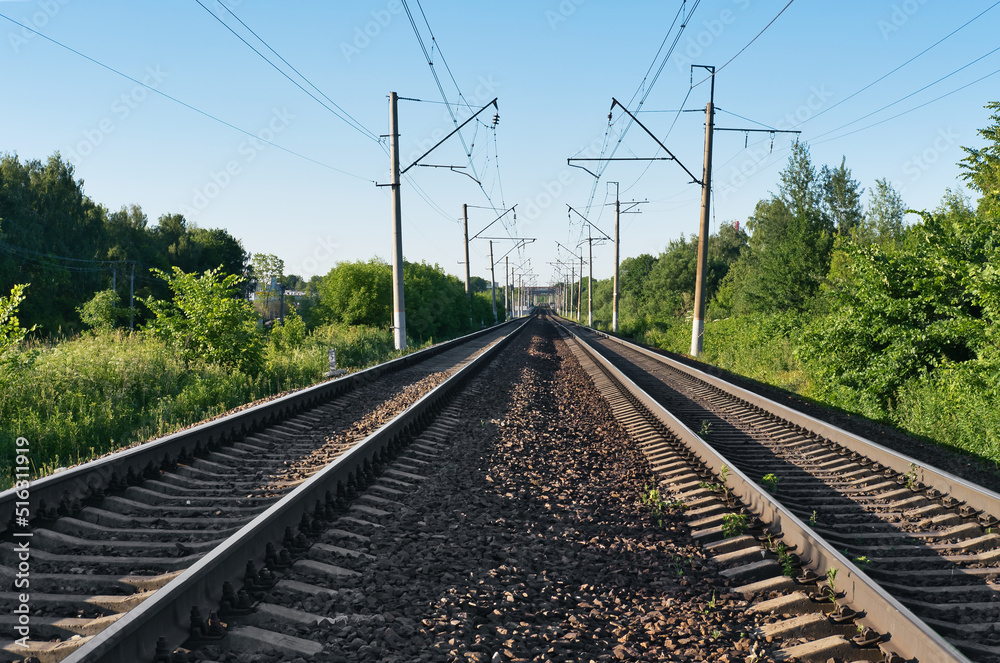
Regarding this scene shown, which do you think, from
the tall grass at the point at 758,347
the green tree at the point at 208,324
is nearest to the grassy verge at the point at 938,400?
the tall grass at the point at 758,347

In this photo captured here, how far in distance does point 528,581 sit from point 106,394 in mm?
8380

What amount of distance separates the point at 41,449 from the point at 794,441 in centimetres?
935

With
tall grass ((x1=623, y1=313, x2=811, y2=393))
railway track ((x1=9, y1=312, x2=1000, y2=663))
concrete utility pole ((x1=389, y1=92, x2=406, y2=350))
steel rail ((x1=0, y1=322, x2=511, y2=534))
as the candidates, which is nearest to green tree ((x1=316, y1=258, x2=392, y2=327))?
concrete utility pole ((x1=389, y1=92, x2=406, y2=350))

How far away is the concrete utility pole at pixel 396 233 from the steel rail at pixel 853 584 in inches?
624

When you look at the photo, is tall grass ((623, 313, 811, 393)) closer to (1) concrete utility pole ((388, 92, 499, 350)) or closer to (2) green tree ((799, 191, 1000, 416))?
(2) green tree ((799, 191, 1000, 416))

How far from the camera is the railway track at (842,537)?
10.5ft

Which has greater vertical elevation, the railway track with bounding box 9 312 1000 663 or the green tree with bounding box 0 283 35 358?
the green tree with bounding box 0 283 35 358

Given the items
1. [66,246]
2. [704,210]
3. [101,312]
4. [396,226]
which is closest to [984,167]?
[704,210]

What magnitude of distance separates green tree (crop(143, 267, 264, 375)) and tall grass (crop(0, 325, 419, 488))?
31 cm

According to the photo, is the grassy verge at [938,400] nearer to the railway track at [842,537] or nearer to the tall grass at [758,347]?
the tall grass at [758,347]

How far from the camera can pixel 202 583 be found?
3170 mm

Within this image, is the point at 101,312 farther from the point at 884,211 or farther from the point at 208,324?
the point at 884,211

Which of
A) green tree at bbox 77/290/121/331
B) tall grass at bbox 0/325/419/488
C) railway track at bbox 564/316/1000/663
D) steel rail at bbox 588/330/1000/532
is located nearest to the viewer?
railway track at bbox 564/316/1000/663

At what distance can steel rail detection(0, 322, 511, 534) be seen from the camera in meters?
4.36
